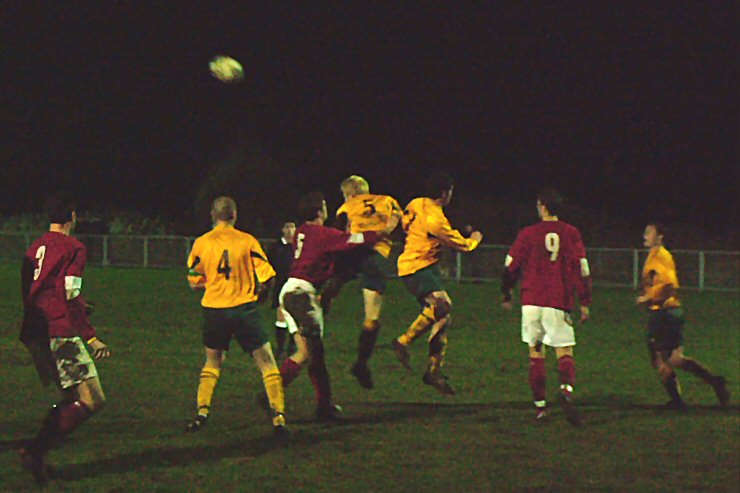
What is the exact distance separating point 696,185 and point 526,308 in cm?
3988

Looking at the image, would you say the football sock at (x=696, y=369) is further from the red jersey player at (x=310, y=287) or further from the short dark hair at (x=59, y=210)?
the short dark hair at (x=59, y=210)

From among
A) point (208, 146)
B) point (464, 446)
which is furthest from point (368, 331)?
point (208, 146)

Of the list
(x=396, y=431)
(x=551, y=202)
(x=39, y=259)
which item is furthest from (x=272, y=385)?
(x=551, y=202)

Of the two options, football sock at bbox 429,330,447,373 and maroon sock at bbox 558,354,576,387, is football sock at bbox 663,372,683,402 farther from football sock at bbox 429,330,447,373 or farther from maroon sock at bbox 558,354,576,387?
football sock at bbox 429,330,447,373

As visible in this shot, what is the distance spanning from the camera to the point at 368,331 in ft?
43.8

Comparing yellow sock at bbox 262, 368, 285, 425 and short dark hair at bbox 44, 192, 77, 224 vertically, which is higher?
short dark hair at bbox 44, 192, 77, 224

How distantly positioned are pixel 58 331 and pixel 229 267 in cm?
190

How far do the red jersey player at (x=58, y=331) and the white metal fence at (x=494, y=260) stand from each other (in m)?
28.8

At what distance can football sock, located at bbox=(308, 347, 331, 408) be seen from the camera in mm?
11016

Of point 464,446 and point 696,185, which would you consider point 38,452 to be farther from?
point 696,185

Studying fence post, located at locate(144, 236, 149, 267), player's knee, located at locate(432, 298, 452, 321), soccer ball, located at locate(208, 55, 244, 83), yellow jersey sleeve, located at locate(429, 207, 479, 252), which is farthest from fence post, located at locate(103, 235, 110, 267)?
yellow jersey sleeve, located at locate(429, 207, 479, 252)

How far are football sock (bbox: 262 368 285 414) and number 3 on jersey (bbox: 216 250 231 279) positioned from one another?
87 cm

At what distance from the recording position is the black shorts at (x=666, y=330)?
12047mm

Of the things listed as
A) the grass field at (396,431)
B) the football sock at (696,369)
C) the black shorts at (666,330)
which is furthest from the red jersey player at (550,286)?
the football sock at (696,369)
